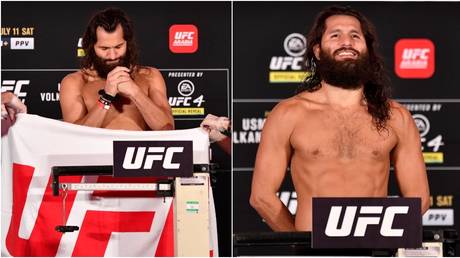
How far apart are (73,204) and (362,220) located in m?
2.56

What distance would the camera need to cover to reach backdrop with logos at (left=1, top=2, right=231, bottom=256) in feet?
21.3

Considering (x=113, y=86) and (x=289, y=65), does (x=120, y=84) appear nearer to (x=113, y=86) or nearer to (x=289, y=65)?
(x=113, y=86)

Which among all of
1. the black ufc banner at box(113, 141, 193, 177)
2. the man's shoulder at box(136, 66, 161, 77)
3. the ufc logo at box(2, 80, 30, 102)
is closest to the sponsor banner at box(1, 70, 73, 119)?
the ufc logo at box(2, 80, 30, 102)

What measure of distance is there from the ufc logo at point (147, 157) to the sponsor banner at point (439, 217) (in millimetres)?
1973

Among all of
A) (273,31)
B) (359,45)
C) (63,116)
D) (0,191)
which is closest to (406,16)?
(273,31)

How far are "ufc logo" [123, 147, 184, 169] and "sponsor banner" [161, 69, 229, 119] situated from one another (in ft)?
3.73

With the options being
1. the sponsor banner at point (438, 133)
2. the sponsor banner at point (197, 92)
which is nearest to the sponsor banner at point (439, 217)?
the sponsor banner at point (438, 133)

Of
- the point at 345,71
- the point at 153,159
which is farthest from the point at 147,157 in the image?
the point at 345,71

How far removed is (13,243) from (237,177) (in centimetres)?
158

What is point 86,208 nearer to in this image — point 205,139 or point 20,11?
point 205,139

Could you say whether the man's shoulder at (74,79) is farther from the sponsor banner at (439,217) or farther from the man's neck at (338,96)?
the sponsor banner at (439,217)

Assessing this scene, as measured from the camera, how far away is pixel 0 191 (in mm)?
5668

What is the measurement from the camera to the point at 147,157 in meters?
5.38

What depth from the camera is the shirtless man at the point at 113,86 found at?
6.08 metres
